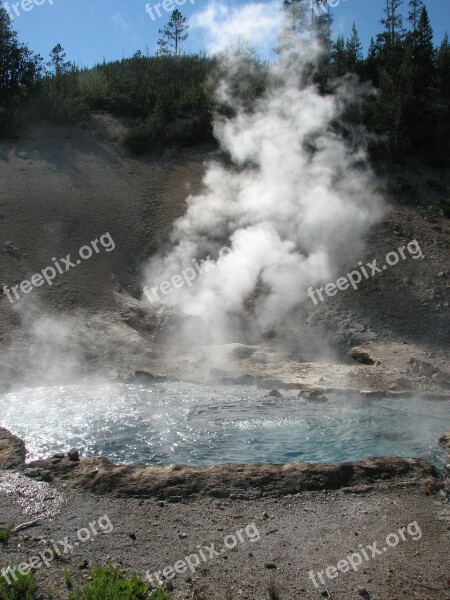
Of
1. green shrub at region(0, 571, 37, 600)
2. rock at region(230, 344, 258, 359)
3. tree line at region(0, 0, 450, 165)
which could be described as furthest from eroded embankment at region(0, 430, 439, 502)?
tree line at region(0, 0, 450, 165)

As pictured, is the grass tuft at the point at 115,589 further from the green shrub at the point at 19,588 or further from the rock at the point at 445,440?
the rock at the point at 445,440

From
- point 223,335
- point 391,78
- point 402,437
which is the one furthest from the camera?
point 391,78

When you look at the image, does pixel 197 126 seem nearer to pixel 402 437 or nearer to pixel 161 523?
pixel 402 437

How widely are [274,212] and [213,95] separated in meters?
14.1

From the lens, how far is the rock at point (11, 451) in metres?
8.05

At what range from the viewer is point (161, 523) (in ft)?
21.1

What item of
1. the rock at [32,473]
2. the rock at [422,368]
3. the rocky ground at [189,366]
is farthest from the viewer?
the rock at [422,368]

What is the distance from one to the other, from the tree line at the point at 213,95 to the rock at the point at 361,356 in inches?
559

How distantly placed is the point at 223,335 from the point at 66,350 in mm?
4551

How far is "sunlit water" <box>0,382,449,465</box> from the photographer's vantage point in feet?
29.1

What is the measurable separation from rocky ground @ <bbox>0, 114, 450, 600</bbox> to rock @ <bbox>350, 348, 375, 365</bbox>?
59 millimetres

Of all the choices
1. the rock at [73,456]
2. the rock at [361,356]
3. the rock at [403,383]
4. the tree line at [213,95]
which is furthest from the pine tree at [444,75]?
the rock at [73,456]

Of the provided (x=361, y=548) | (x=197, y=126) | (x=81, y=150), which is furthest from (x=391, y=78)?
(x=361, y=548)

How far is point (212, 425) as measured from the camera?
10180mm
